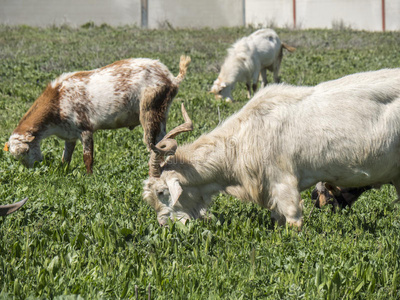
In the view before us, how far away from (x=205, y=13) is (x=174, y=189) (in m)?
27.8

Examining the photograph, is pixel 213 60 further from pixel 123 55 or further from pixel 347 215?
pixel 347 215

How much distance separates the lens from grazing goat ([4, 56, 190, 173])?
8.20m

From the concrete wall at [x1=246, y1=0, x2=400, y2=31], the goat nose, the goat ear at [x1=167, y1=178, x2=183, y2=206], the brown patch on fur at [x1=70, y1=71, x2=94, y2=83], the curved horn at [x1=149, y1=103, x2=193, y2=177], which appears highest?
the concrete wall at [x1=246, y1=0, x2=400, y2=31]

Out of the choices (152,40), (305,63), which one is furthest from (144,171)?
(152,40)

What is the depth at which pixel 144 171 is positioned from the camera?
770 centimetres

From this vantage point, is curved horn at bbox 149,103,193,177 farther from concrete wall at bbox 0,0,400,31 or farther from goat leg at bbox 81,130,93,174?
concrete wall at bbox 0,0,400,31

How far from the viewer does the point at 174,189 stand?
5.45 metres

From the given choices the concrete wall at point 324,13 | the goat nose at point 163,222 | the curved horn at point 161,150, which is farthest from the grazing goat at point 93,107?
the concrete wall at point 324,13

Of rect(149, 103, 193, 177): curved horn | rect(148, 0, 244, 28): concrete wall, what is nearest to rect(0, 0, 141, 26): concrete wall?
rect(148, 0, 244, 28): concrete wall

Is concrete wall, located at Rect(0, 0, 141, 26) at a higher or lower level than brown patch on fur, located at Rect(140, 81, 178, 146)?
higher

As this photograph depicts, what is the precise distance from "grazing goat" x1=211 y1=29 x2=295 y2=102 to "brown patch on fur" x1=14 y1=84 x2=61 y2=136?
661 cm

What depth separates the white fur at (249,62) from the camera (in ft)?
50.1

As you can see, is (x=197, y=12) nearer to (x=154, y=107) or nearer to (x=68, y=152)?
(x=154, y=107)

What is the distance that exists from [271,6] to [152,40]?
35.9 ft
